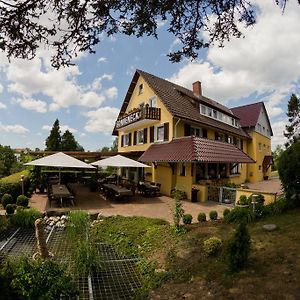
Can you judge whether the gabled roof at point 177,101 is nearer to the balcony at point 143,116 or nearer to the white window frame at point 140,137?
the balcony at point 143,116

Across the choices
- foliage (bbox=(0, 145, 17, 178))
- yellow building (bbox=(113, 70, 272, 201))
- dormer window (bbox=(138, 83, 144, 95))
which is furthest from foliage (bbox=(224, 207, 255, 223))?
foliage (bbox=(0, 145, 17, 178))

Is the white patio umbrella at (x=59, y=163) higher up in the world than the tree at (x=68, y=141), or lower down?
lower down

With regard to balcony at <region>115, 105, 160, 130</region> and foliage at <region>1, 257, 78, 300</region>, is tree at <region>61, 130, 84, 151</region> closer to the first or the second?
balcony at <region>115, 105, 160, 130</region>

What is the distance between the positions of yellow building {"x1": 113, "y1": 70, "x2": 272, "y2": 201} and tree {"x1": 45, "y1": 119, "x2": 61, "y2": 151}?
21.2 meters

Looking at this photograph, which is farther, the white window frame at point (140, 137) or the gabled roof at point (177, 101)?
the white window frame at point (140, 137)

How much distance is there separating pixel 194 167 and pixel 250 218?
7.88 metres

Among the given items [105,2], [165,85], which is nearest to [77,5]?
[105,2]

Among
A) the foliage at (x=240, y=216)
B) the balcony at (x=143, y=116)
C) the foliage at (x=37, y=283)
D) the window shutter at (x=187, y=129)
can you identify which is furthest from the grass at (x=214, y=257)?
the balcony at (x=143, y=116)

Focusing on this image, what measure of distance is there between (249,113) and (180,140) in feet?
67.8

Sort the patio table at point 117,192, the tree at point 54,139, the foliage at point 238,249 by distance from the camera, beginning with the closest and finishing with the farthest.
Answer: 1. the foliage at point 238,249
2. the patio table at point 117,192
3. the tree at point 54,139

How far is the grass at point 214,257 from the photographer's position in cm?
549

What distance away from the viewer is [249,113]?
119ft

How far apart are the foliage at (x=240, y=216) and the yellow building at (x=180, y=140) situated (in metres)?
5.64

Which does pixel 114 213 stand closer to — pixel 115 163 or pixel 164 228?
pixel 164 228
